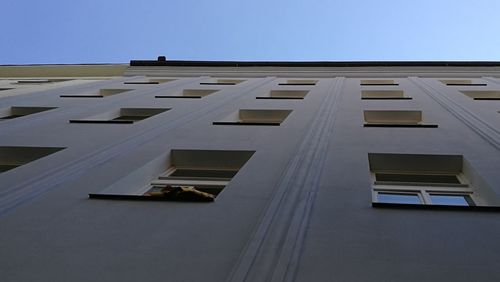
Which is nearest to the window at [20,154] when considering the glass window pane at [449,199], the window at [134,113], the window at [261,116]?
the window at [134,113]

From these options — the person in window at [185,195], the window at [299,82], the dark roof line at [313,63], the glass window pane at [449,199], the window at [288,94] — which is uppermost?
the dark roof line at [313,63]

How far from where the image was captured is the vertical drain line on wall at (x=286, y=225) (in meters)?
4.56

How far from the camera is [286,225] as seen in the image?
216 inches

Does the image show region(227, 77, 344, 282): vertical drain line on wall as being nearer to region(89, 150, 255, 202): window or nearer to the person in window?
the person in window

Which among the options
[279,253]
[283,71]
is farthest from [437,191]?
[283,71]

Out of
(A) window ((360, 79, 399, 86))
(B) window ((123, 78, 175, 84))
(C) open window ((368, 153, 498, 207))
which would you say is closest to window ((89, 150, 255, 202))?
(C) open window ((368, 153, 498, 207))

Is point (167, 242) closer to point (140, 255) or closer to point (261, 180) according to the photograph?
point (140, 255)

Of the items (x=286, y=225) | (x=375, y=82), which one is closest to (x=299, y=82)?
(x=375, y=82)

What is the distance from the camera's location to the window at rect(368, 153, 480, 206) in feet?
23.6

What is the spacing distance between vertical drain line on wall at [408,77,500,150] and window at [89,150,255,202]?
402 cm

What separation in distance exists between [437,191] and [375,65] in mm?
16091

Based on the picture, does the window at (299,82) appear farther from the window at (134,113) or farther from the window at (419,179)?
the window at (419,179)

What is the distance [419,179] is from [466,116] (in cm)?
379

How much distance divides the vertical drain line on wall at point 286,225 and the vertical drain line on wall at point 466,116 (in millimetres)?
2796
